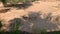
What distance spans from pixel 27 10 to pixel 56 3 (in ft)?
3.84

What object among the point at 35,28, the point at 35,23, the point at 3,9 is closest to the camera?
the point at 35,28

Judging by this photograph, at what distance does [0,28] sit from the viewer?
475 cm

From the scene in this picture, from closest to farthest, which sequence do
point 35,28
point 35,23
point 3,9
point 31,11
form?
point 35,28
point 35,23
point 31,11
point 3,9

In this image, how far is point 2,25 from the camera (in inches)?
192

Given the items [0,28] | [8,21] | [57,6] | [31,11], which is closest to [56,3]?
[57,6]

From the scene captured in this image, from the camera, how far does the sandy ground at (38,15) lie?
4.75m

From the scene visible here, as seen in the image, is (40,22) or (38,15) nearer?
(40,22)

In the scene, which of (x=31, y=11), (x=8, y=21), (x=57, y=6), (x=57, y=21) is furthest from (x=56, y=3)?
(x=8, y=21)

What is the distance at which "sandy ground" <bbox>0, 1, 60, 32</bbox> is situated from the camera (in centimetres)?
475

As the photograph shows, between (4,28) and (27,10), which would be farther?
(27,10)

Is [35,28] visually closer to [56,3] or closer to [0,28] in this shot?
[0,28]

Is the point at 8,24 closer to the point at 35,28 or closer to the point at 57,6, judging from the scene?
the point at 35,28

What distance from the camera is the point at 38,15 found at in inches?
213

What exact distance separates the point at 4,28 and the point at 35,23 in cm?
80
